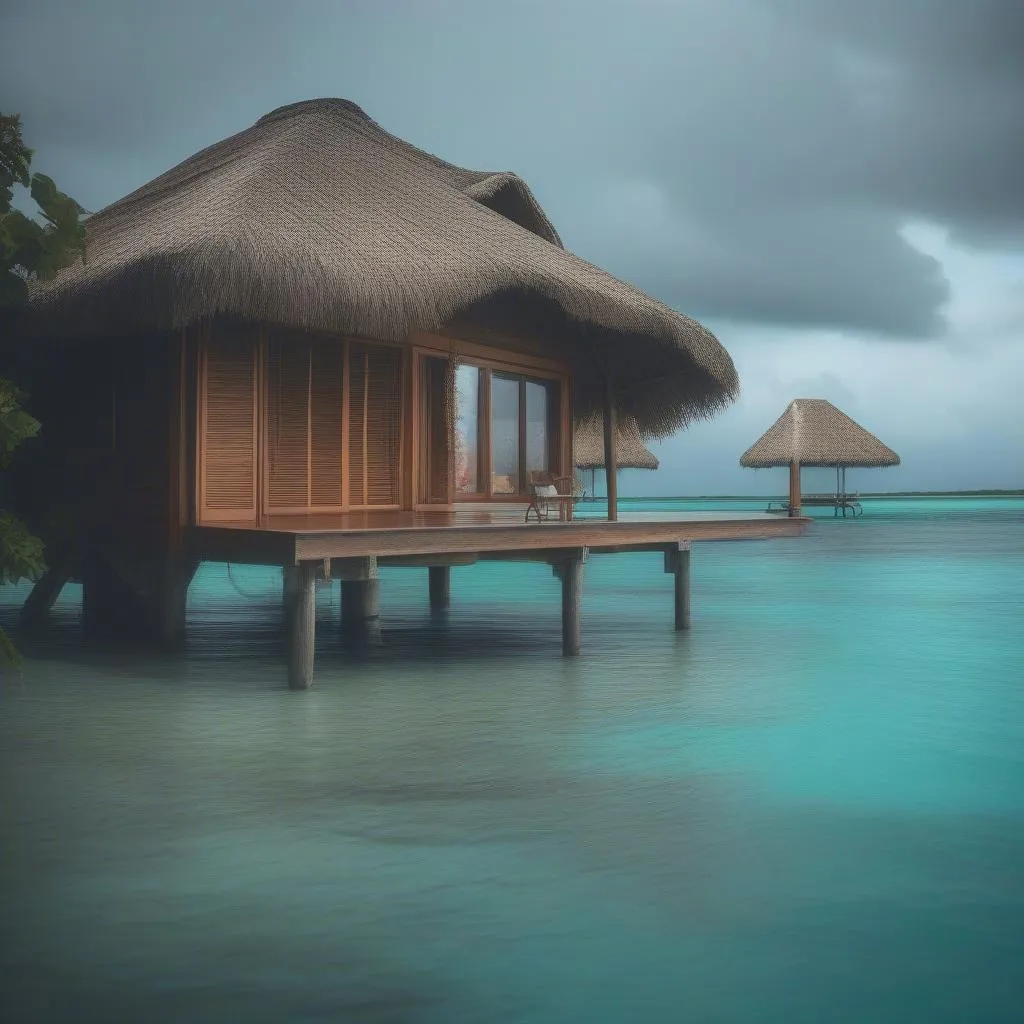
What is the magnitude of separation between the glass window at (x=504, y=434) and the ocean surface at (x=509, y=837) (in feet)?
6.42

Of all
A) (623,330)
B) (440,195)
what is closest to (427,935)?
(623,330)

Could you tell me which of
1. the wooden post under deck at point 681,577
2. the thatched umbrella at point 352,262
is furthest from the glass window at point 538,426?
the wooden post under deck at point 681,577

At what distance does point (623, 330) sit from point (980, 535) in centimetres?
2465

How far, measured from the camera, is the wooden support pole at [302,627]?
7465 mm

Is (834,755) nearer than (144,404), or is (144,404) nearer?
(834,755)

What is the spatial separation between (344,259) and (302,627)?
2.50 meters

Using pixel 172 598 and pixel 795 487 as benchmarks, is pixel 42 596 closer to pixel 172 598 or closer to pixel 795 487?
pixel 172 598

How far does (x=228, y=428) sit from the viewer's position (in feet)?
29.0

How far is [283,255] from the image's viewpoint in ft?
26.8

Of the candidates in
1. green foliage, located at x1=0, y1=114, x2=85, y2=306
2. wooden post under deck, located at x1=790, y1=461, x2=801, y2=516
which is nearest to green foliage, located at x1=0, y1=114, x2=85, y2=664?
green foliage, located at x1=0, y1=114, x2=85, y2=306

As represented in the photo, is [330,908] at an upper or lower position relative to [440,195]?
lower

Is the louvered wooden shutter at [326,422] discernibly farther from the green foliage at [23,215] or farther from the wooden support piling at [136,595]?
the green foliage at [23,215]

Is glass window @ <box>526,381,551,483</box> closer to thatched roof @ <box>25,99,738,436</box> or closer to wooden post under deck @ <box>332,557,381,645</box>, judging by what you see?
thatched roof @ <box>25,99,738,436</box>

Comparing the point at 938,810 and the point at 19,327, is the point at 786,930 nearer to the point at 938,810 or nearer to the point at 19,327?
the point at 938,810
